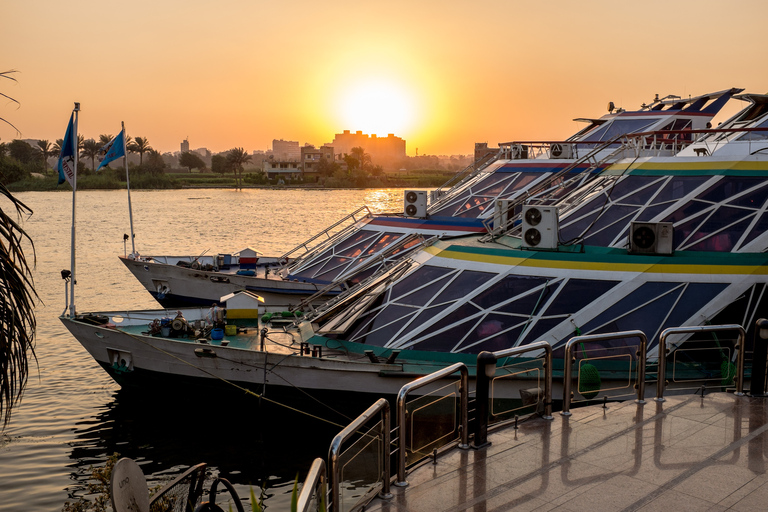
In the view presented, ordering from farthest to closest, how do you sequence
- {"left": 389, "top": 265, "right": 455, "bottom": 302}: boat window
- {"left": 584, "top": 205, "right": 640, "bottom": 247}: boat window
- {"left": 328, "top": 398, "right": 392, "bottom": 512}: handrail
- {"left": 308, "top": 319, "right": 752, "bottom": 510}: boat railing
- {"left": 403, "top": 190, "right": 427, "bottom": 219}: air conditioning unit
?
{"left": 403, "top": 190, "right": 427, "bottom": 219}: air conditioning unit, {"left": 584, "top": 205, "right": 640, "bottom": 247}: boat window, {"left": 389, "top": 265, "right": 455, "bottom": 302}: boat window, {"left": 308, "top": 319, "right": 752, "bottom": 510}: boat railing, {"left": 328, "top": 398, "right": 392, "bottom": 512}: handrail

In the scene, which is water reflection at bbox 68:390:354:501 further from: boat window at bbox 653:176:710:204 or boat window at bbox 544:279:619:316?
boat window at bbox 653:176:710:204

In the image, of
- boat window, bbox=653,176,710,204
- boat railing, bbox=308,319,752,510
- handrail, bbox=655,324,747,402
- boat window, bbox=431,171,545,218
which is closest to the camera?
boat railing, bbox=308,319,752,510

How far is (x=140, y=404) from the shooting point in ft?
59.4

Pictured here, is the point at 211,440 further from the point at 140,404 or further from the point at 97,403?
the point at 97,403

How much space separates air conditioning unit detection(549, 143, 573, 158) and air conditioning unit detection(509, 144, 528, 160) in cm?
110

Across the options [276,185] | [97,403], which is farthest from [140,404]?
[276,185]

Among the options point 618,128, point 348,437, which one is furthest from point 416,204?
point 348,437

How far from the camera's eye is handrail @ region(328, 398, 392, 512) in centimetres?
636

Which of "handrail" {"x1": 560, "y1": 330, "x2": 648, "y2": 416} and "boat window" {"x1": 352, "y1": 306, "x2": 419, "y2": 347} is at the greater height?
"handrail" {"x1": 560, "y1": 330, "x2": 648, "y2": 416}

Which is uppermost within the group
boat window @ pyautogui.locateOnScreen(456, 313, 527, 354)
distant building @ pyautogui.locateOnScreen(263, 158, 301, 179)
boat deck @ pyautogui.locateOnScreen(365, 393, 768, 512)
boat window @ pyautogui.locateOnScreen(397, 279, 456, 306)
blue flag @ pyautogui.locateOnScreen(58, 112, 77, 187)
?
distant building @ pyautogui.locateOnScreen(263, 158, 301, 179)

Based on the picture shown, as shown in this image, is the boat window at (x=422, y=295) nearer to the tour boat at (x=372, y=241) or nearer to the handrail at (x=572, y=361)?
the handrail at (x=572, y=361)

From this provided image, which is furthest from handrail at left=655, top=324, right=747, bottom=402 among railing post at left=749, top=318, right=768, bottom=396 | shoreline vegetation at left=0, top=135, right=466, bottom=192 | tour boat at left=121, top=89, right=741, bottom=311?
shoreline vegetation at left=0, top=135, right=466, bottom=192

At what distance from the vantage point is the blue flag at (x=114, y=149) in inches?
1069

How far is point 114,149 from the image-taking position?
27641 millimetres
